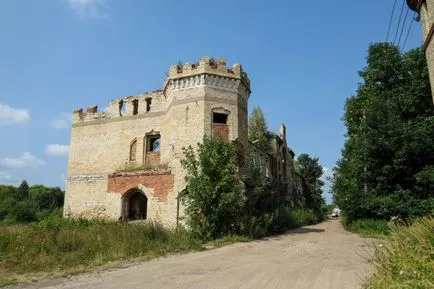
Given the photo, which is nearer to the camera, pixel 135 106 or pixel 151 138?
pixel 151 138

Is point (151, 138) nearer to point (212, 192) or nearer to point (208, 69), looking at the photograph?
point (208, 69)

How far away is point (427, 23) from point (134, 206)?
17028mm

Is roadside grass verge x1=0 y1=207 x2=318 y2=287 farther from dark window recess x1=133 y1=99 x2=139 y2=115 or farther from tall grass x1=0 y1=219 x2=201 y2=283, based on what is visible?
dark window recess x1=133 y1=99 x2=139 y2=115

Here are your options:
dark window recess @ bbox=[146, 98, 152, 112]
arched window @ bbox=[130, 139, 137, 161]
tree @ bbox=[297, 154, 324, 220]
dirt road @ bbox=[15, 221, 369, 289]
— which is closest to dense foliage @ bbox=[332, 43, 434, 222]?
dirt road @ bbox=[15, 221, 369, 289]

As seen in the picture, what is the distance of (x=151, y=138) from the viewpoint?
23297mm

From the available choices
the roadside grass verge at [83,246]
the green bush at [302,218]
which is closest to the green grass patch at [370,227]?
the green bush at [302,218]

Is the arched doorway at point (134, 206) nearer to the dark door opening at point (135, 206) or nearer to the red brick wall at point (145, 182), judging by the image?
the dark door opening at point (135, 206)

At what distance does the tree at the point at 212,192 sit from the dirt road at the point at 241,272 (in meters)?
2.41

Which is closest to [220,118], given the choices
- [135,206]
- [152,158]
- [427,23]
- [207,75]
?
[207,75]

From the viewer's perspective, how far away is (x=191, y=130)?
765 inches

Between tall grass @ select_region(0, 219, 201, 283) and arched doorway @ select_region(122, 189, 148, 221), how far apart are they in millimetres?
5032

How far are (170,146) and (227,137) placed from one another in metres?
3.13

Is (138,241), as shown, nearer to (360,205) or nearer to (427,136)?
(360,205)

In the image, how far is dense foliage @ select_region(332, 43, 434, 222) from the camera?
18234 mm
